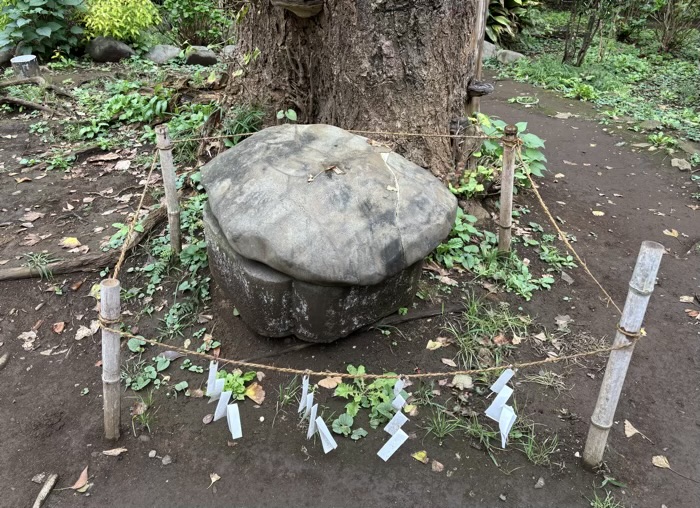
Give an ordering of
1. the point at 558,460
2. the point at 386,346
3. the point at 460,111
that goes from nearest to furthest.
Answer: the point at 558,460, the point at 386,346, the point at 460,111

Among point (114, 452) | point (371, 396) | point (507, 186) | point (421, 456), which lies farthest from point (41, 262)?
point (507, 186)

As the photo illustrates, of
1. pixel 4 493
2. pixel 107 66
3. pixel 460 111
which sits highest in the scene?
pixel 460 111

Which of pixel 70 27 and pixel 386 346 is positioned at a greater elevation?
pixel 70 27

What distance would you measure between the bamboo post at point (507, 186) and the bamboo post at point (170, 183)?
2226mm

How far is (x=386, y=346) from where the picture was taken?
3119mm

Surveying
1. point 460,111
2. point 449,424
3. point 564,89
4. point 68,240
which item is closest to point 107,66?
point 68,240

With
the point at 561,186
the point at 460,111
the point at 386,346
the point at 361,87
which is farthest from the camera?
the point at 561,186

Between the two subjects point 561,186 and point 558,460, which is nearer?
point 558,460

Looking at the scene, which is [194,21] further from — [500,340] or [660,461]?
[660,461]

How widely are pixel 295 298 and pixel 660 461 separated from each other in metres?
1.98

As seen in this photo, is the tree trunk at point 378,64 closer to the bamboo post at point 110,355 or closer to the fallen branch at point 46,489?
the bamboo post at point 110,355

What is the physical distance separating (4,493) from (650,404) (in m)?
3.28

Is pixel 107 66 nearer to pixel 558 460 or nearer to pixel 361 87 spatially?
pixel 361 87

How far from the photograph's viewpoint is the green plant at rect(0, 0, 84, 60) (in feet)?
25.6
